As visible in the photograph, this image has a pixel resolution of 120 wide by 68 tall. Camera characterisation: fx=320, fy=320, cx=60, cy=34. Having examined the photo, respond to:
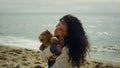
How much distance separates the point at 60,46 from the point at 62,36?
0.12 meters

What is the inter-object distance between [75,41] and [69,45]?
9 cm

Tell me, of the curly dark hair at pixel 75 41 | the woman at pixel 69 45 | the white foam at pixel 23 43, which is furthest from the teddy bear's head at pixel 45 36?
the white foam at pixel 23 43

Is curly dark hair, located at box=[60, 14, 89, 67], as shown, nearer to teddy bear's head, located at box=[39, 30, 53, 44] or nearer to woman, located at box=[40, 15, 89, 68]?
woman, located at box=[40, 15, 89, 68]

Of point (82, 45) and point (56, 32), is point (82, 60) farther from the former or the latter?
point (56, 32)

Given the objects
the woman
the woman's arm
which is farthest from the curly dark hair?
the woman's arm

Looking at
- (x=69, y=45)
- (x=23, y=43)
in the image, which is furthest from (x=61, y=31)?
(x=23, y=43)

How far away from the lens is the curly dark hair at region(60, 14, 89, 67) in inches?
145

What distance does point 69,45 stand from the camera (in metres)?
3.67

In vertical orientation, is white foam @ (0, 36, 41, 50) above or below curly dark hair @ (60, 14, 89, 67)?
below

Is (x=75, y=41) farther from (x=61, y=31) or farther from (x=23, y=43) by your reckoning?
(x=23, y=43)

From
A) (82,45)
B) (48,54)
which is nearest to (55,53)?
(48,54)

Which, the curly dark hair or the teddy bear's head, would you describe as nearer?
the curly dark hair

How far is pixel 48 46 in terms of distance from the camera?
3.76m

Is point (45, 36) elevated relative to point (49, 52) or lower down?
elevated
